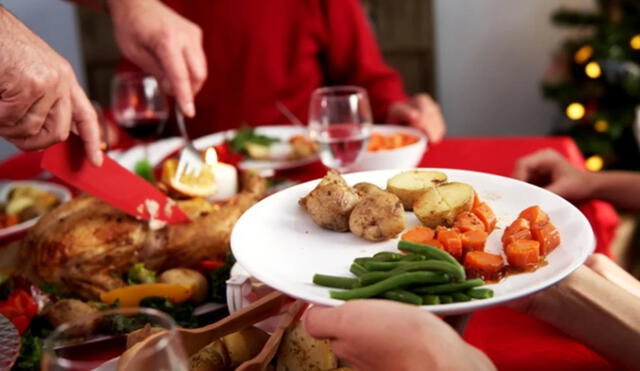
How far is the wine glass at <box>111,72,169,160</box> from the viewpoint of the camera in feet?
6.10

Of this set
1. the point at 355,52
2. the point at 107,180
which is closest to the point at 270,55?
the point at 355,52

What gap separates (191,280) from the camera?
3.69ft

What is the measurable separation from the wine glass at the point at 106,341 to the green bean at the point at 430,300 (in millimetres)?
264

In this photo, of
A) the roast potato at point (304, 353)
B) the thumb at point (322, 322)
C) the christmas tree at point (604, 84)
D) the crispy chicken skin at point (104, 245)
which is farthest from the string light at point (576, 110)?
the thumb at point (322, 322)

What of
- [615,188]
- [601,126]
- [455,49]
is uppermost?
[615,188]

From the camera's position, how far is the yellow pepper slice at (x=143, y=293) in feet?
3.61

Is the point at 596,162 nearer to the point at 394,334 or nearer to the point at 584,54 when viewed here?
the point at 584,54

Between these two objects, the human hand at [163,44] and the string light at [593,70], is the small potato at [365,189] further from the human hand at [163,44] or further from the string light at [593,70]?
the string light at [593,70]

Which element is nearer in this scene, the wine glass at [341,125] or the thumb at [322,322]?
the thumb at [322,322]

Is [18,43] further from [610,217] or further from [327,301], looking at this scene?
[610,217]

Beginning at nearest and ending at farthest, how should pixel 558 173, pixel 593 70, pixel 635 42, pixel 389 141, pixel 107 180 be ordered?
pixel 107 180, pixel 558 173, pixel 389 141, pixel 635 42, pixel 593 70

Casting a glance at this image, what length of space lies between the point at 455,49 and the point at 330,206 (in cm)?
388

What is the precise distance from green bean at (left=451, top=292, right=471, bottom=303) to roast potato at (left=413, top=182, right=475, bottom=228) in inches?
5.5

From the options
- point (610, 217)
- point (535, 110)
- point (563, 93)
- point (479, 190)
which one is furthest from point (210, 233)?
point (535, 110)
